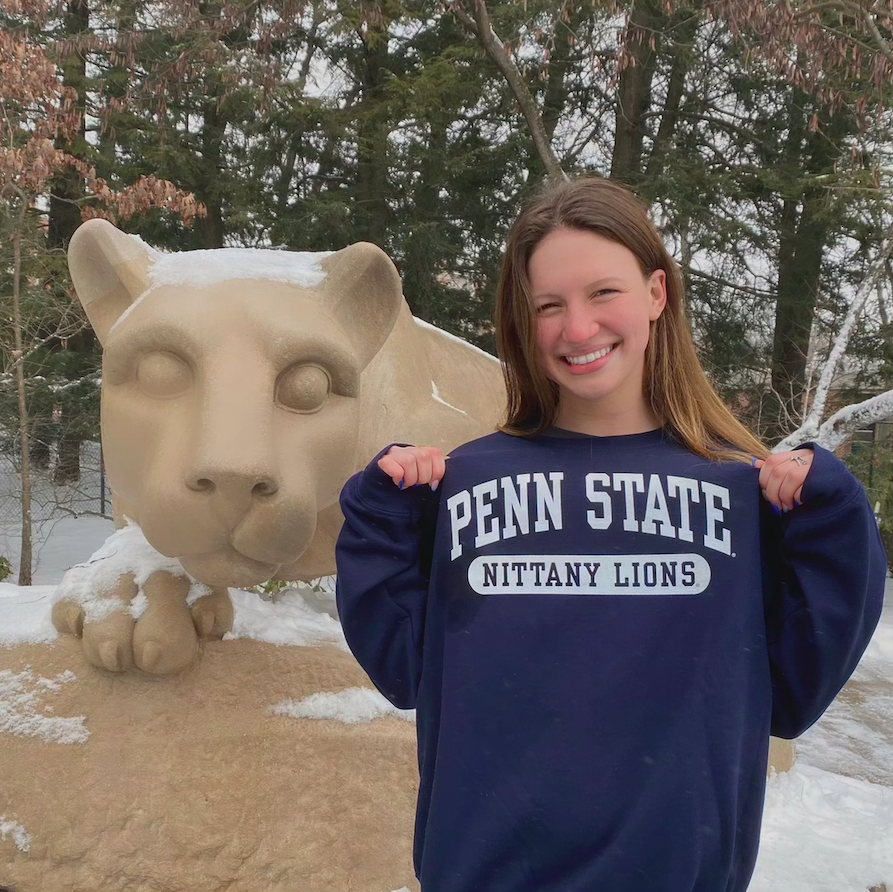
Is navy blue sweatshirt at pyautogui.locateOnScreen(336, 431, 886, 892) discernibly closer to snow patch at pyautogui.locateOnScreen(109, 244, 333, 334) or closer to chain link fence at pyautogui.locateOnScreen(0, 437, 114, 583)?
snow patch at pyautogui.locateOnScreen(109, 244, 333, 334)

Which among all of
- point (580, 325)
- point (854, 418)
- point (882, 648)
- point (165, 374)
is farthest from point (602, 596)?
point (882, 648)

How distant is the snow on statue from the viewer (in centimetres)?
208

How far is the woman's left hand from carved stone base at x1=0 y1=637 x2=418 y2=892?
6.41 feet

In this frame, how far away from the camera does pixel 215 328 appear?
7.11 feet

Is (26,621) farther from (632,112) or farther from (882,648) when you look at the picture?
(632,112)

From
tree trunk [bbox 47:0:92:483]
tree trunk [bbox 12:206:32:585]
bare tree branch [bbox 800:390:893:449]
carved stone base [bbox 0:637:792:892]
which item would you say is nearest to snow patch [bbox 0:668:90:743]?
carved stone base [bbox 0:637:792:892]

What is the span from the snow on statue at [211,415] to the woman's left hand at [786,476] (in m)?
1.21

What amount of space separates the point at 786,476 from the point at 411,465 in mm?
539

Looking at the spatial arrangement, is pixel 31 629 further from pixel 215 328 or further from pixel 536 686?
pixel 536 686

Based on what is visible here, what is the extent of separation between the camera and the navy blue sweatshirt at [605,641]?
1162mm

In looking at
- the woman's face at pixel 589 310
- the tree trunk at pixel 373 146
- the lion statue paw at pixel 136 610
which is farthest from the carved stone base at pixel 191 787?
the tree trunk at pixel 373 146

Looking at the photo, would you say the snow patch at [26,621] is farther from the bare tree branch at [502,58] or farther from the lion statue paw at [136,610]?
the bare tree branch at [502,58]

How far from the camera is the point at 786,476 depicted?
1.16m

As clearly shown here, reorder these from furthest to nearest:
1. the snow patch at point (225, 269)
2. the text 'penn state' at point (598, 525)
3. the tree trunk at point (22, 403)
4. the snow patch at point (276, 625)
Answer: the tree trunk at point (22, 403) → the snow patch at point (276, 625) → the snow patch at point (225, 269) → the text 'penn state' at point (598, 525)
